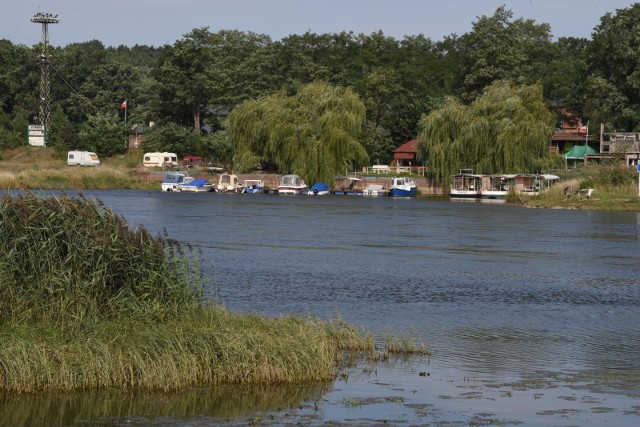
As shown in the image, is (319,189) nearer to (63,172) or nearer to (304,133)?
(304,133)

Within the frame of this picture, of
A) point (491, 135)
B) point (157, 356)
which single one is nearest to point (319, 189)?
point (491, 135)

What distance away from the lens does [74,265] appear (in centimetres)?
1825

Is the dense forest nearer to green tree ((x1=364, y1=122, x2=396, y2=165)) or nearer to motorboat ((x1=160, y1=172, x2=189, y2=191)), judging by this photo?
green tree ((x1=364, y1=122, x2=396, y2=165))

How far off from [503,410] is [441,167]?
76527 mm

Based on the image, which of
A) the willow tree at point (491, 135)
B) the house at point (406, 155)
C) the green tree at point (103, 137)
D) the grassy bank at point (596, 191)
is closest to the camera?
the grassy bank at point (596, 191)

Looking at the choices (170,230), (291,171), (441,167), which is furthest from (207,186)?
(170,230)

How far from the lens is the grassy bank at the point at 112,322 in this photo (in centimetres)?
1638

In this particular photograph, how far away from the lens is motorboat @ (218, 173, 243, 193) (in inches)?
4038

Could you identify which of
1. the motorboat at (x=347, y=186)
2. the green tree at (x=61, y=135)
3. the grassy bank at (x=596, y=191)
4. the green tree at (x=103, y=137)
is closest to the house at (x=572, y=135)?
the motorboat at (x=347, y=186)

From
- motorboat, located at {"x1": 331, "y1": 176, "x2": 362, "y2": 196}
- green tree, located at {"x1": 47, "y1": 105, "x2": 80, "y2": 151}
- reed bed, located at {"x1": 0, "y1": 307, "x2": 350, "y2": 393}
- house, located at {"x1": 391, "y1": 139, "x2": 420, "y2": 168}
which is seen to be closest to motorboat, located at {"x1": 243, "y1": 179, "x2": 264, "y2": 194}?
motorboat, located at {"x1": 331, "y1": 176, "x2": 362, "y2": 196}

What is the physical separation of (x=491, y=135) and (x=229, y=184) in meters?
26.8

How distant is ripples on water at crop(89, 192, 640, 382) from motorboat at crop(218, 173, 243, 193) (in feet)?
106

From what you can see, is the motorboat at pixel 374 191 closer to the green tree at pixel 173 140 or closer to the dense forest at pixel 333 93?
the dense forest at pixel 333 93

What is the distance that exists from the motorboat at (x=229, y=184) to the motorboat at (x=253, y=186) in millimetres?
641
